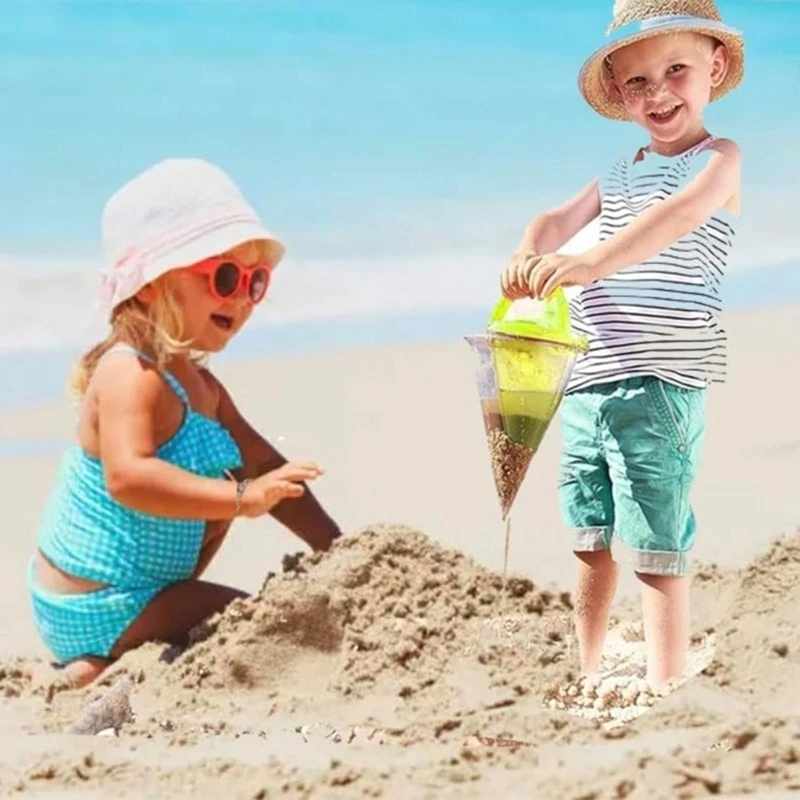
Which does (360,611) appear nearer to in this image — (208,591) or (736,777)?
(208,591)

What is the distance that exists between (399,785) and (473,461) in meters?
2.89

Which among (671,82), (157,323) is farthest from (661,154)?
(157,323)

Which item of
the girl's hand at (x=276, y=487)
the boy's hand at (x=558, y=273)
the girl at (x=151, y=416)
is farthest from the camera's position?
the girl at (x=151, y=416)

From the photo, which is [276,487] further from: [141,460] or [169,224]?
[169,224]

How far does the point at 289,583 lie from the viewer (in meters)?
3.51

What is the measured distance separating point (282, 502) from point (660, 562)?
111cm

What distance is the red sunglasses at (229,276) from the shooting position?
353 cm

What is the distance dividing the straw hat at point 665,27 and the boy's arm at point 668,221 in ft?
0.67

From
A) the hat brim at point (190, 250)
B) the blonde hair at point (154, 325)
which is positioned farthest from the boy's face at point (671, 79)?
the blonde hair at point (154, 325)

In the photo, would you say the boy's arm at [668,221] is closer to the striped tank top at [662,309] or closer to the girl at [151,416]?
the striped tank top at [662,309]

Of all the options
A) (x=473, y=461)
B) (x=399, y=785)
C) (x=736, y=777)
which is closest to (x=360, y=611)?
(x=399, y=785)

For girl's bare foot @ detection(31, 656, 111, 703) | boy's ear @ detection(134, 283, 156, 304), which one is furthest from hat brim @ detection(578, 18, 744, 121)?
girl's bare foot @ detection(31, 656, 111, 703)

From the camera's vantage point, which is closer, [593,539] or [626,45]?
[626,45]

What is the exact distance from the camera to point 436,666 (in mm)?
3330
